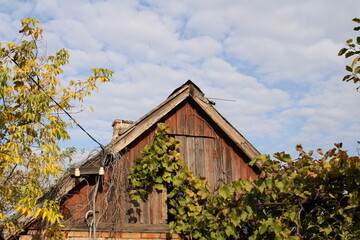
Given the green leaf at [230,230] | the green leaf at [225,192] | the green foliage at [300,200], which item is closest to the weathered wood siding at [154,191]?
the green foliage at [300,200]

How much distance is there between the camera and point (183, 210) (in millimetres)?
7918

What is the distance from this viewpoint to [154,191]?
8.30 meters

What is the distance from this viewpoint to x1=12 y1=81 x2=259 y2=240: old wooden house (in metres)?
7.61

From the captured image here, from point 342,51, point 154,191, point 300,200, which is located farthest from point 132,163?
point 342,51

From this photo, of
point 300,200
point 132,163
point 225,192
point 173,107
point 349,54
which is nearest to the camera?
point 349,54

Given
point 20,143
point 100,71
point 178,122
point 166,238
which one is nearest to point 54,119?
point 20,143

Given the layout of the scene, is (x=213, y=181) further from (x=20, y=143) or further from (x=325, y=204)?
(x=20, y=143)

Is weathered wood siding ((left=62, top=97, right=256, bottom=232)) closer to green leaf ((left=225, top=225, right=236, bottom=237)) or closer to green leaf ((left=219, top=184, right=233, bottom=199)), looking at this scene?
green leaf ((left=225, top=225, right=236, bottom=237))

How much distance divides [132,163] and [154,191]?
0.77 metres

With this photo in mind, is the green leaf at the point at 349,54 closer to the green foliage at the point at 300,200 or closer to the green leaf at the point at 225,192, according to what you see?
the green foliage at the point at 300,200

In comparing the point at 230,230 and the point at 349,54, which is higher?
the point at 349,54

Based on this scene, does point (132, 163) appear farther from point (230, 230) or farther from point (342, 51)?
point (342, 51)

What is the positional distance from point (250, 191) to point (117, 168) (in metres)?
3.03

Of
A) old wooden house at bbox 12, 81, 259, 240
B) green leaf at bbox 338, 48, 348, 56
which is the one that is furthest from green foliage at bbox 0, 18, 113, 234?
green leaf at bbox 338, 48, 348, 56
